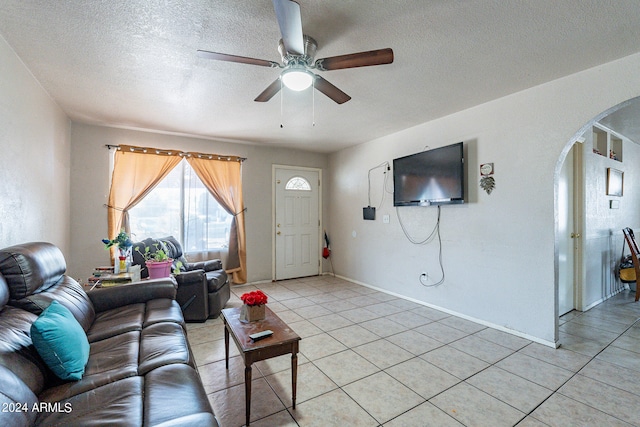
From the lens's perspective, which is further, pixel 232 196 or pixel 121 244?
pixel 232 196

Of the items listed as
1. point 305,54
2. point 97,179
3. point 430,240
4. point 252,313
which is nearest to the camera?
point 305,54

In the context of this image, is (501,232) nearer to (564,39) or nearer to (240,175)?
(564,39)

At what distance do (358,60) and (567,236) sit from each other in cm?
359

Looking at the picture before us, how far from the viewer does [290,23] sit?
1492mm

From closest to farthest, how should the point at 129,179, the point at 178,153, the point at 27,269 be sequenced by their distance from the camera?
the point at 27,269 → the point at 129,179 → the point at 178,153

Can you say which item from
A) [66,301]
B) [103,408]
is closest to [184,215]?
[66,301]

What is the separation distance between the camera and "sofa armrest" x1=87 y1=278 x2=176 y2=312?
2.37 m

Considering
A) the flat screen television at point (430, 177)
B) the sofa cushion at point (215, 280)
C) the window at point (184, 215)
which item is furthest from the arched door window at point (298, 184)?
the sofa cushion at point (215, 280)

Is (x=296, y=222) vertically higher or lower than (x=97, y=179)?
lower

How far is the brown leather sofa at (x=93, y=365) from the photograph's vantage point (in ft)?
3.64

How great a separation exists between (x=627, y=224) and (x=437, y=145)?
12.6 ft

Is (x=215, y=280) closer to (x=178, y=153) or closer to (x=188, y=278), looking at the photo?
(x=188, y=278)

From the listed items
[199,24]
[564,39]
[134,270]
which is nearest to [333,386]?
[134,270]

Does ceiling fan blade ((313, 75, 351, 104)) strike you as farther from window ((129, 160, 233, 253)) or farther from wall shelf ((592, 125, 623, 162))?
wall shelf ((592, 125, 623, 162))
